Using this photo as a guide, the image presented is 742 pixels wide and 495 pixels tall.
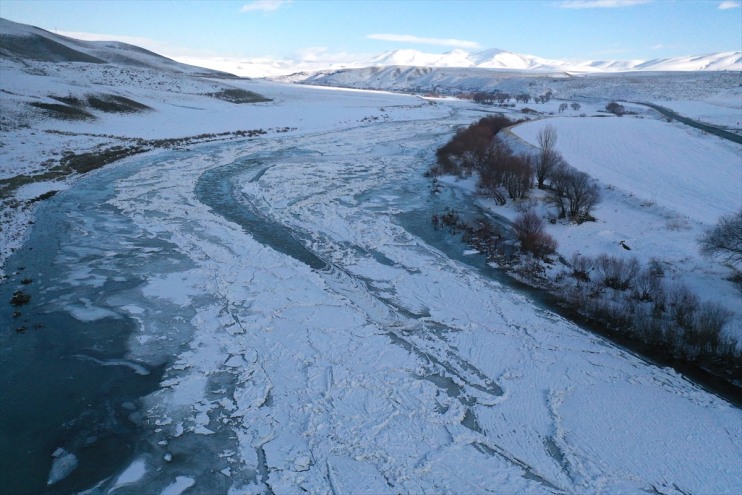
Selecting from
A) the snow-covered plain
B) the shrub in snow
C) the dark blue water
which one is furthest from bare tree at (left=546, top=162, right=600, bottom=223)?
the dark blue water

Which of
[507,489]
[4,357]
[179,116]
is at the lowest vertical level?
[507,489]

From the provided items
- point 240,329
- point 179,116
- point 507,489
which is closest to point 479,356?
point 507,489

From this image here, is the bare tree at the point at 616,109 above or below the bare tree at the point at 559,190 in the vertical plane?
above

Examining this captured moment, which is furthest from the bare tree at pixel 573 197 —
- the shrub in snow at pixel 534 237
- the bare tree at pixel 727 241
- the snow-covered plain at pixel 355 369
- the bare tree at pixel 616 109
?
the bare tree at pixel 616 109

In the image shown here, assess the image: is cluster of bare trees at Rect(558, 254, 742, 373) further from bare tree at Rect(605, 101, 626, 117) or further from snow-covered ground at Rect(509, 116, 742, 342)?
bare tree at Rect(605, 101, 626, 117)

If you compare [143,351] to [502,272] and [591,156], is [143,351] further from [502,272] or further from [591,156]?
[591,156]

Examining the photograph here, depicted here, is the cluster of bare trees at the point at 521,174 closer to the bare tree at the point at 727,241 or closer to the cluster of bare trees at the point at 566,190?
the cluster of bare trees at the point at 566,190
